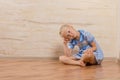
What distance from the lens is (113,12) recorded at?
126 inches

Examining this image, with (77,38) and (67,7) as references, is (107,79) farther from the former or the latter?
(67,7)

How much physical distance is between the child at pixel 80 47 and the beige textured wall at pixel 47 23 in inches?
12.9

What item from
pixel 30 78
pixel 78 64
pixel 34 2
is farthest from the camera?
pixel 34 2

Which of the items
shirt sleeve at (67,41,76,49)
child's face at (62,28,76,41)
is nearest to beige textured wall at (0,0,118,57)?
shirt sleeve at (67,41,76,49)

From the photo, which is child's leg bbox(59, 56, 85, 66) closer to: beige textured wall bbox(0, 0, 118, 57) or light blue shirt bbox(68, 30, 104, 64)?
light blue shirt bbox(68, 30, 104, 64)

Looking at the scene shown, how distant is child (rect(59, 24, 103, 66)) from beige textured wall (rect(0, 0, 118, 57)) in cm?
33

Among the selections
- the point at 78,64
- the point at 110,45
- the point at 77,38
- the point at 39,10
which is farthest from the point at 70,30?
the point at 110,45

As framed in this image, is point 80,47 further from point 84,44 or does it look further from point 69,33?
point 69,33

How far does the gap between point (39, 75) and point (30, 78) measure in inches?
5.8

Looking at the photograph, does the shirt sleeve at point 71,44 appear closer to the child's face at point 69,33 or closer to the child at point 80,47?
the child at point 80,47

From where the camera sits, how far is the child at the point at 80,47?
8.80ft

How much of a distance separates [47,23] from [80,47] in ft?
1.76

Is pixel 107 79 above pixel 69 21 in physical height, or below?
below

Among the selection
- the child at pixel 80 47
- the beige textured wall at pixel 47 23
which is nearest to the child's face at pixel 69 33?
the child at pixel 80 47
